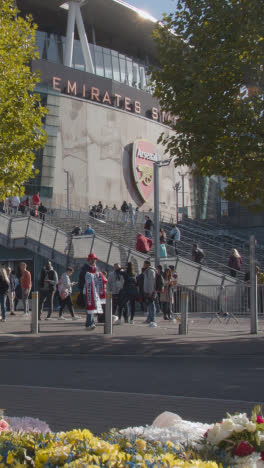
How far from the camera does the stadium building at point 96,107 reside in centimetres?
5378

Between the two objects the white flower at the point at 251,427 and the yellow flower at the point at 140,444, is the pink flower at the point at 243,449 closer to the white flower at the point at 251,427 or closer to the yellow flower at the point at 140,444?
the white flower at the point at 251,427

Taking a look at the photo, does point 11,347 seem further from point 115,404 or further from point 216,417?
point 216,417

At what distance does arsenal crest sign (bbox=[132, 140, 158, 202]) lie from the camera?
59.7 m

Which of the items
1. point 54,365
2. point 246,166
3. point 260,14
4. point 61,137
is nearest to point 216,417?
point 54,365

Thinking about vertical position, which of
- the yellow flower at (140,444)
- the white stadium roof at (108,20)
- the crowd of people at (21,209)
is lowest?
the yellow flower at (140,444)

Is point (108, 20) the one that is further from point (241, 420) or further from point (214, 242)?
point (241, 420)

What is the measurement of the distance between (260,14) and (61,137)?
39992 mm

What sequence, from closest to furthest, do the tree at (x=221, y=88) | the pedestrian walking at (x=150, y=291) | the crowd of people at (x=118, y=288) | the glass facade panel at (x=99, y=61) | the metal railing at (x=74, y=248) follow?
the tree at (x=221, y=88)
the crowd of people at (x=118, y=288)
the pedestrian walking at (x=150, y=291)
the metal railing at (x=74, y=248)
the glass facade panel at (x=99, y=61)

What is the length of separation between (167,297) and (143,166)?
139ft

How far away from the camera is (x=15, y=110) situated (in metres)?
17.5

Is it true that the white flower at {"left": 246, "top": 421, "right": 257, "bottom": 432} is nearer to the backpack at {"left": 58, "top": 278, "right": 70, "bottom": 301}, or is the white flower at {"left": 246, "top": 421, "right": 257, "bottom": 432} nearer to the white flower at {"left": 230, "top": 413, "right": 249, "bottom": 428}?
the white flower at {"left": 230, "top": 413, "right": 249, "bottom": 428}

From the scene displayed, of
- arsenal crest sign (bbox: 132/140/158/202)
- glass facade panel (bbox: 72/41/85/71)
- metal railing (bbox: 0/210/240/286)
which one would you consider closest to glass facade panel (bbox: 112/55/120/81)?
glass facade panel (bbox: 72/41/85/71)

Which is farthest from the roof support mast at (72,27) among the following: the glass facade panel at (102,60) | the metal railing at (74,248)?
the metal railing at (74,248)

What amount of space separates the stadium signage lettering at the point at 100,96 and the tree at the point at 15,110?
113ft
